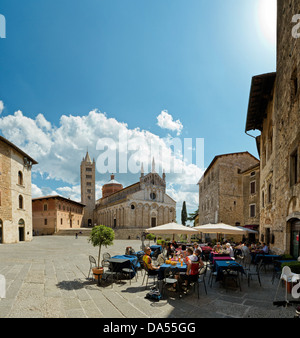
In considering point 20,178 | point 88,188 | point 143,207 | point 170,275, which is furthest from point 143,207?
point 170,275

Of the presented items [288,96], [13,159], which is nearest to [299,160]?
[288,96]

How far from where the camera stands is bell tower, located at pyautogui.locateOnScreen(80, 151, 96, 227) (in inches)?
2515

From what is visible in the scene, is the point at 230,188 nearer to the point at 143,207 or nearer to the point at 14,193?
the point at 14,193

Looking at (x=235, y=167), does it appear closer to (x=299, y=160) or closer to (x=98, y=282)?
(x=299, y=160)

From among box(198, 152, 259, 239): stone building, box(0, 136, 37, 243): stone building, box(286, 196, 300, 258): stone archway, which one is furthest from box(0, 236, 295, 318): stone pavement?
box(198, 152, 259, 239): stone building

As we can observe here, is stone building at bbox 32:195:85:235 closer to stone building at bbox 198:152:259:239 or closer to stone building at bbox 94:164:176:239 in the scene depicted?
stone building at bbox 94:164:176:239

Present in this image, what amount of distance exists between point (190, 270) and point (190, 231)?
17.3 ft

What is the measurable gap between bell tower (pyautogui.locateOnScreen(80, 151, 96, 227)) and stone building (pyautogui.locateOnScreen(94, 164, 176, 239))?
22.2 feet

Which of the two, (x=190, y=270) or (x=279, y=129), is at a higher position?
(x=279, y=129)

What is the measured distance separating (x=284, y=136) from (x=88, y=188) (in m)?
61.9

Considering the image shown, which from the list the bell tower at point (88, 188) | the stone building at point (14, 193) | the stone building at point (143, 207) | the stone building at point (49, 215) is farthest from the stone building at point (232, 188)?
the bell tower at point (88, 188)

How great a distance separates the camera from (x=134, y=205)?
49.3 m

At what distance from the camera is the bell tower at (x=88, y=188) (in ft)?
210
